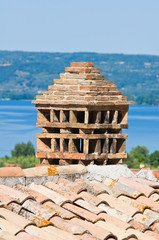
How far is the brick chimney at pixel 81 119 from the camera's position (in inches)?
373

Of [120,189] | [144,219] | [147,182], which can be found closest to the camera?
[144,219]

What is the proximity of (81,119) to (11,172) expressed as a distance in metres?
2.82

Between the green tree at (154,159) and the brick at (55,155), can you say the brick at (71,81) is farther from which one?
the green tree at (154,159)

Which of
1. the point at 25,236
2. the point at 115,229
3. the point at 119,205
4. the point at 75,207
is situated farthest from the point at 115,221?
the point at 25,236

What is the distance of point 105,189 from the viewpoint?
784 centimetres

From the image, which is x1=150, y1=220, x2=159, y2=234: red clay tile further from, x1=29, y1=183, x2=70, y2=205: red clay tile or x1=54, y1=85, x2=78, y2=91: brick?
x1=54, y1=85, x2=78, y2=91: brick

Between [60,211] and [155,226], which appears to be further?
[155,226]

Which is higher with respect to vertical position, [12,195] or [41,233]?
[12,195]

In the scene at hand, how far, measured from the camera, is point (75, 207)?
6.78 m

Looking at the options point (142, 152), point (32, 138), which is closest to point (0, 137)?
point (32, 138)

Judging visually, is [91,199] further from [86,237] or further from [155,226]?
[86,237]

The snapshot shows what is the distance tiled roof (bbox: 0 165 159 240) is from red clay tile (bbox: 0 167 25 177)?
1.6 inches

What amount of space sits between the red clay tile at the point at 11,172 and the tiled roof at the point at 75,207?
42 mm

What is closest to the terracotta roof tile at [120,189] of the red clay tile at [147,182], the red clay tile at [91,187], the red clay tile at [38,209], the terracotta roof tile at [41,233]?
the red clay tile at [91,187]
